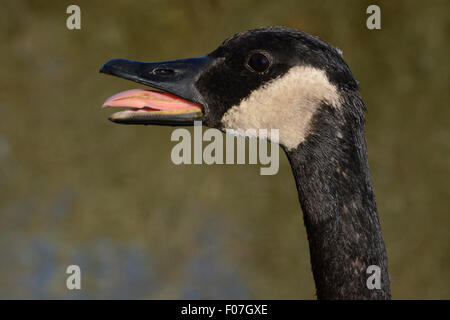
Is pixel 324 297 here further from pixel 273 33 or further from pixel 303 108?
pixel 273 33

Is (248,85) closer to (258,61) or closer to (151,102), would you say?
(258,61)

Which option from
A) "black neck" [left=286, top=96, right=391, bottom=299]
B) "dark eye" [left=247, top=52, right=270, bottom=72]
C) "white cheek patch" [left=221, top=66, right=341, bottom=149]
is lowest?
"black neck" [left=286, top=96, right=391, bottom=299]

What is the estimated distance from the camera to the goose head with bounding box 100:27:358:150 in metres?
2.20

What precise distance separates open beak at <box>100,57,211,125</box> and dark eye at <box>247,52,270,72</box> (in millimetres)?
172

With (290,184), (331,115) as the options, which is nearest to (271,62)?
(331,115)

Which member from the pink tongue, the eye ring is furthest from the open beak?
the eye ring

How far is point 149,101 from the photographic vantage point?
7.62 feet

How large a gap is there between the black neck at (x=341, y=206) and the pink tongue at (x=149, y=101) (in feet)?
1.59

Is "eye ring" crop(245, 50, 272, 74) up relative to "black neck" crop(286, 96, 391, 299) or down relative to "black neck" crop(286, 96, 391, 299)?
up

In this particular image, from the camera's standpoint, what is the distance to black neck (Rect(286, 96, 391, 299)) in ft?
7.11

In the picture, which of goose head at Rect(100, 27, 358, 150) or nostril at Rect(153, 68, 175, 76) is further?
nostril at Rect(153, 68, 175, 76)

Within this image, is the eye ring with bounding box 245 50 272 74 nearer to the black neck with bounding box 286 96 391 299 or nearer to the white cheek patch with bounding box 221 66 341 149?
the white cheek patch with bounding box 221 66 341 149

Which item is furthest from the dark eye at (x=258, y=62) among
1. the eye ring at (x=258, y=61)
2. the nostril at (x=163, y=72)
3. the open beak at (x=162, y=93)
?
the nostril at (x=163, y=72)
